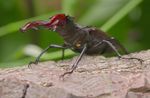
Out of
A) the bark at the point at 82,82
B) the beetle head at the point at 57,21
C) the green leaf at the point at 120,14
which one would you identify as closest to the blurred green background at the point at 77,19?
the green leaf at the point at 120,14

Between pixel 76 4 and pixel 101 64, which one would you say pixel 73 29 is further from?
pixel 76 4

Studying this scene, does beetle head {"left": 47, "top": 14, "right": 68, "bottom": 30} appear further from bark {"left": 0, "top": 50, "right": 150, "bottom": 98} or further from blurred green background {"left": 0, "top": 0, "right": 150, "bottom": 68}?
blurred green background {"left": 0, "top": 0, "right": 150, "bottom": 68}

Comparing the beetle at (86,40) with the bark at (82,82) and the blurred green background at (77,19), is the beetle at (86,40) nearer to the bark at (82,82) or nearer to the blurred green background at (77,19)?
the bark at (82,82)

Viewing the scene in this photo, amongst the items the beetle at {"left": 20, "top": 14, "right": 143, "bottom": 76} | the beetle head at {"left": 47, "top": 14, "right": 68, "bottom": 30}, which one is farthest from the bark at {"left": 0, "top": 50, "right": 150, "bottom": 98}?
the beetle at {"left": 20, "top": 14, "right": 143, "bottom": 76}

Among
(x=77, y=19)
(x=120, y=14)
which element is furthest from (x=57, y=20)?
(x=77, y=19)

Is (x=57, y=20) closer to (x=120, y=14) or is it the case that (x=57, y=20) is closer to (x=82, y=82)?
(x=82, y=82)

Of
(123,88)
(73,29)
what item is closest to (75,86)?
(123,88)
